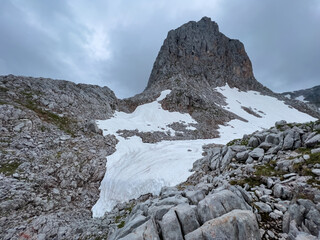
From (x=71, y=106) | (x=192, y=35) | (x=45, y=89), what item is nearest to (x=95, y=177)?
(x=71, y=106)

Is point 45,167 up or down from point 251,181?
up

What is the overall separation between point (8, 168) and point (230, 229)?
19637 millimetres

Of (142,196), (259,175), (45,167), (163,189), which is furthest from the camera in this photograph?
(45,167)

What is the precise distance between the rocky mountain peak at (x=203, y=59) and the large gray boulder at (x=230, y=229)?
68310mm

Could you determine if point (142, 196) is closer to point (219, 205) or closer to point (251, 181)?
point (251, 181)

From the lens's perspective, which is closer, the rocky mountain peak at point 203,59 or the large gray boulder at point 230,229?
the large gray boulder at point 230,229

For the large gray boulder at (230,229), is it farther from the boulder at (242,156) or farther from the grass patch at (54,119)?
the grass patch at (54,119)

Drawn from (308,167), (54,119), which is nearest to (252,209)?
(308,167)

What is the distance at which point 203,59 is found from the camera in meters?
86.8

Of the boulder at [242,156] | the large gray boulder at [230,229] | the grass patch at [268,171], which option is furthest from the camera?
the boulder at [242,156]

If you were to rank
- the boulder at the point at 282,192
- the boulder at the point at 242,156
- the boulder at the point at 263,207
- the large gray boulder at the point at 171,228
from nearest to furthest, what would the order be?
the large gray boulder at the point at 171,228 < the boulder at the point at 263,207 < the boulder at the point at 282,192 < the boulder at the point at 242,156

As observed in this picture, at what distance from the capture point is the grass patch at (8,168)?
1395cm

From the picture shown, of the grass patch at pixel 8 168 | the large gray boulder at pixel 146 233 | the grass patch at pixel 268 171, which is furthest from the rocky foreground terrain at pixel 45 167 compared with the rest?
the grass patch at pixel 268 171

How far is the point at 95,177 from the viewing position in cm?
1786
